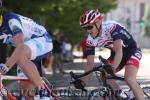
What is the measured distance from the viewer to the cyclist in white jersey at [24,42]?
7.62m

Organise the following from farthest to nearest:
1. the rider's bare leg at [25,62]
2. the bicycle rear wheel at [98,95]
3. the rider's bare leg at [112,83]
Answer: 1. the rider's bare leg at [112,83]
2. the bicycle rear wheel at [98,95]
3. the rider's bare leg at [25,62]

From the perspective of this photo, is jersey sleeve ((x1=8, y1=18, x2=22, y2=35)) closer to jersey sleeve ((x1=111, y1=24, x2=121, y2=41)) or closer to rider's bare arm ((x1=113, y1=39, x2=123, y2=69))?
rider's bare arm ((x1=113, y1=39, x2=123, y2=69))

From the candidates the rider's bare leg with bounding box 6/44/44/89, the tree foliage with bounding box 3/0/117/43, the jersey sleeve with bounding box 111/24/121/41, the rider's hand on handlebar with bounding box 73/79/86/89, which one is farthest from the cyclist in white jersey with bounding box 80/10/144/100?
the tree foliage with bounding box 3/0/117/43

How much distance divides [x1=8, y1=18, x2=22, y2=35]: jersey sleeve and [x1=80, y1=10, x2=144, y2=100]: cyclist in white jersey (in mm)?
1065

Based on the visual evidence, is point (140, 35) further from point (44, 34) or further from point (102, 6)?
point (44, 34)

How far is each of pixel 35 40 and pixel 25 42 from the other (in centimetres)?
26

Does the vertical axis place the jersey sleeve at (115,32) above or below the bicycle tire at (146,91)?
above

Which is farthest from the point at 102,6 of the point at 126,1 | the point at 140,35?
the point at 126,1

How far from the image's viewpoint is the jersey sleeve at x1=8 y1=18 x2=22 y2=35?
25.4 ft

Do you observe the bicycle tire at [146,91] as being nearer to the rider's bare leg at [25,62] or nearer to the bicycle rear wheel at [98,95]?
the bicycle rear wheel at [98,95]

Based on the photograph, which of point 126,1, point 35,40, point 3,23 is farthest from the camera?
point 126,1

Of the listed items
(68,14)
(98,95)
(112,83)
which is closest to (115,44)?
(112,83)

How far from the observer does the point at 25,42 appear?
8.16 m

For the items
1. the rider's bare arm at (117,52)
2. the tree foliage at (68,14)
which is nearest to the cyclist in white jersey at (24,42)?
the rider's bare arm at (117,52)
